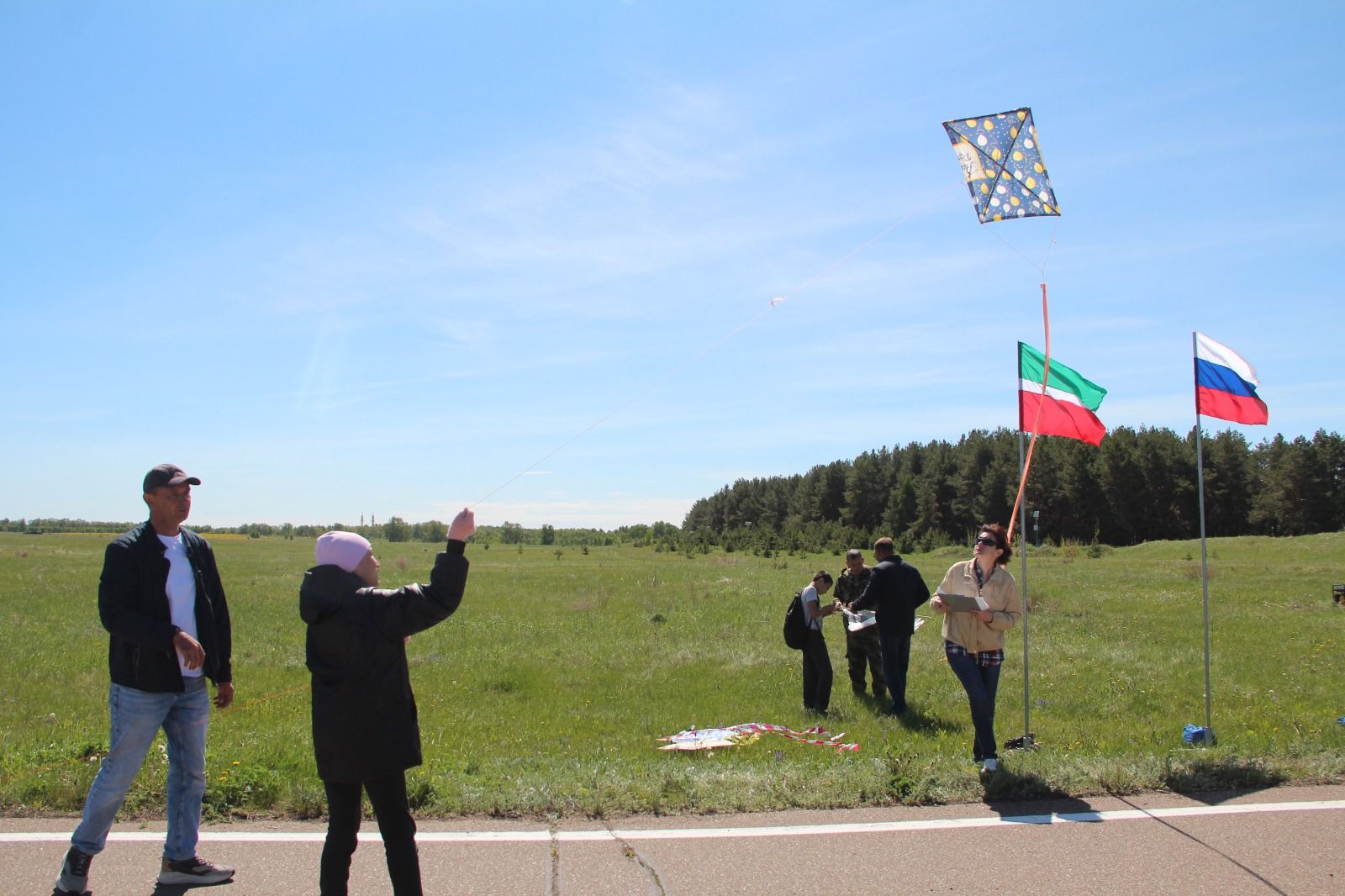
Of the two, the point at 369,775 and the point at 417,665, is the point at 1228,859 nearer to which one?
the point at 369,775

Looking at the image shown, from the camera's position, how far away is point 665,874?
457cm

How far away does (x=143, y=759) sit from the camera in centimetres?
467

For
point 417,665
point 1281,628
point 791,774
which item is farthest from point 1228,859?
point 1281,628

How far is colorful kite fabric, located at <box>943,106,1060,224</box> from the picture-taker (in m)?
8.55

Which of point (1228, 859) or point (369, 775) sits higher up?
point (369, 775)

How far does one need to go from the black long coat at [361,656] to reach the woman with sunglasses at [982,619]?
14.4 feet

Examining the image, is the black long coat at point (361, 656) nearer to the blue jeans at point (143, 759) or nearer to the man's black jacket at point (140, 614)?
the man's black jacket at point (140, 614)

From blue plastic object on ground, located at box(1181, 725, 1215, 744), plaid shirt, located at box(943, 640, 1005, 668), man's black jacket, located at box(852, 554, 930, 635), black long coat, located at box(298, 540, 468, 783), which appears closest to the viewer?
black long coat, located at box(298, 540, 468, 783)

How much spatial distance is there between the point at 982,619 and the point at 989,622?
0.06 metres

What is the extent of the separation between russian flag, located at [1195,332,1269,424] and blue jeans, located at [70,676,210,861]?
821 cm

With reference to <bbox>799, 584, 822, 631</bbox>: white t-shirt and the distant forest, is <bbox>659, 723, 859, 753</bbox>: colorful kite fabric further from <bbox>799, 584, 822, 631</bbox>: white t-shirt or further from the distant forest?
the distant forest

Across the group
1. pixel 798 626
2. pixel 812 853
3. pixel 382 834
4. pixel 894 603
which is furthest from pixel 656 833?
pixel 798 626

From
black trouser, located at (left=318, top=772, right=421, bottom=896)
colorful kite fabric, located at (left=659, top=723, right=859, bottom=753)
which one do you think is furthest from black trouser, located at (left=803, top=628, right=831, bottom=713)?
black trouser, located at (left=318, top=772, right=421, bottom=896)

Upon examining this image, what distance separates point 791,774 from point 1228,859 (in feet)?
8.27
